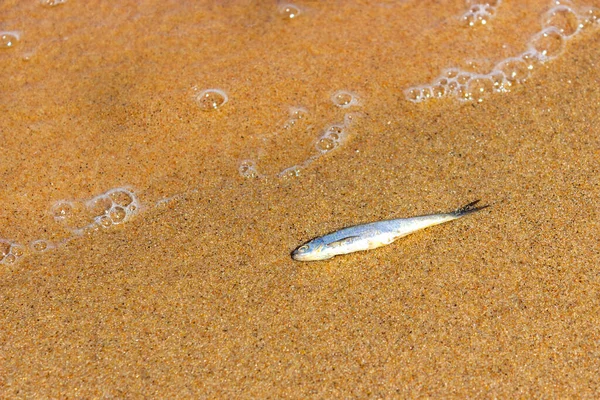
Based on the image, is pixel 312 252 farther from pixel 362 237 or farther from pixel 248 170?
pixel 248 170

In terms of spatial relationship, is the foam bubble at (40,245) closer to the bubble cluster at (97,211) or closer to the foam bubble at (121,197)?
the bubble cluster at (97,211)

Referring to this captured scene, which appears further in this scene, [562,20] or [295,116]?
[562,20]

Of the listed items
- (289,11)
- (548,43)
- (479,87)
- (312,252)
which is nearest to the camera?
(312,252)

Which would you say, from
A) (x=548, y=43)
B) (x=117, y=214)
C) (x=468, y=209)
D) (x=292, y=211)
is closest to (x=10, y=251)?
(x=117, y=214)

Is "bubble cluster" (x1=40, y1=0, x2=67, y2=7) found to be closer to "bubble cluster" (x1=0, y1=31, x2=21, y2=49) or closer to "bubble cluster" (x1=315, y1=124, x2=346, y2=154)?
"bubble cluster" (x1=0, y1=31, x2=21, y2=49)

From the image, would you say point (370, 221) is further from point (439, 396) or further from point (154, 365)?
point (154, 365)

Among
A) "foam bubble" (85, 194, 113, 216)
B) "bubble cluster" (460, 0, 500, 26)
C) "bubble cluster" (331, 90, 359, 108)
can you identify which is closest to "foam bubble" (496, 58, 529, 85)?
"bubble cluster" (460, 0, 500, 26)

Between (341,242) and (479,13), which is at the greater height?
(479,13)
